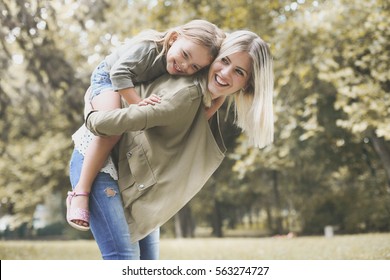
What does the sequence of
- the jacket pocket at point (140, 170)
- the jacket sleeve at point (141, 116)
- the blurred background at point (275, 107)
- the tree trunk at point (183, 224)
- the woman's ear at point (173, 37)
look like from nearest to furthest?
the jacket sleeve at point (141, 116) < the jacket pocket at point (140, 170) < the woman's ear at point (173, 37) < the blurred background at point (275, 107) < the tree trunk at point (183, 224)

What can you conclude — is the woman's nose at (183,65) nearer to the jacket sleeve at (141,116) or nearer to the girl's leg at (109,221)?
the jacket sleeve at (141,116)

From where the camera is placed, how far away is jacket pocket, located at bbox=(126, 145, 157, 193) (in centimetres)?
143

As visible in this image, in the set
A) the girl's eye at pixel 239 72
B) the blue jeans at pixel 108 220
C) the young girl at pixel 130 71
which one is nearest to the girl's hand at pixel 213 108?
the young girl at pixel 130 71

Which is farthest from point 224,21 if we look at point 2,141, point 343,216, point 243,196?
point 243,196

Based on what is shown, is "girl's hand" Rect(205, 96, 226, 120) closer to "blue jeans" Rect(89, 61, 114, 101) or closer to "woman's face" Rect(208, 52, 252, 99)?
"woman's face" Rect(208, 52, 252, 99)

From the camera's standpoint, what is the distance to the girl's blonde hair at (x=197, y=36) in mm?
1498

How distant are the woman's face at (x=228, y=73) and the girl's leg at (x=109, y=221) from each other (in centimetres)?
45

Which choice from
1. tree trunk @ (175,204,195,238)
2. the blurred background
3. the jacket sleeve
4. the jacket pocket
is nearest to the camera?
the jacket sleeve

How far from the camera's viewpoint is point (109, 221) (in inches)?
54.0

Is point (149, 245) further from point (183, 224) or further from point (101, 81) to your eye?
point (183, 224)

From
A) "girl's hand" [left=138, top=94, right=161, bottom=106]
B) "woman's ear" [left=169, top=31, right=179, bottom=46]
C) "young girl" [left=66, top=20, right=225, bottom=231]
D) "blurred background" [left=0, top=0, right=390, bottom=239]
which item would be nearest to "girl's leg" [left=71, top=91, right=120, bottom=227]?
"young girl" [left=66, top=20, right=225, bottom=231]

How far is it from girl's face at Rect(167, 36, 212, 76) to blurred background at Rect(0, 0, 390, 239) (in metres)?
0.65

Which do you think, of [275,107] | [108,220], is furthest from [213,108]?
[275,107]
